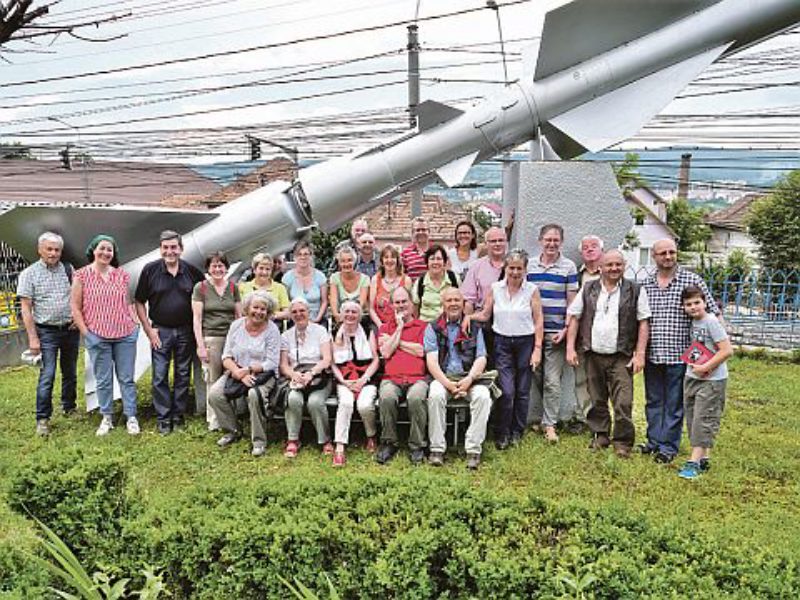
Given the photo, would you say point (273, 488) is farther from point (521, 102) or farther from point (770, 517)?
point (521, 102)

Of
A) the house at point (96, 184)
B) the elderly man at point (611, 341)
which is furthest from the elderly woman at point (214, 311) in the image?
the house at point (96, 184)

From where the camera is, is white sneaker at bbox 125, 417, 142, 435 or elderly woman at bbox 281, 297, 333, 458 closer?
elderly woman at bbox 281, 297, 333, 458

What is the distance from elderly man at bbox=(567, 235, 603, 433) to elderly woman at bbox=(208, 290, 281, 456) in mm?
2334

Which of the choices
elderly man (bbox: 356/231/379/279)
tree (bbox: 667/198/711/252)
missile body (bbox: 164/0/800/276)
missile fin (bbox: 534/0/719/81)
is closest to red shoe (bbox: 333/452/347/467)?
elderly man (bbox: 356/231/379/279)

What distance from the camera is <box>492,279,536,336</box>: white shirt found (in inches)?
171

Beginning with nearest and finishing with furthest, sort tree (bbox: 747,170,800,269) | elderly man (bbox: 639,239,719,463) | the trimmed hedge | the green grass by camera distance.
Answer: the trimmed hedge, the green grass, elderly man (bbox: 639,239,719,463), tree (bbox: 747,170,800,269)

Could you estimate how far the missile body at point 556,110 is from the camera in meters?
4.91

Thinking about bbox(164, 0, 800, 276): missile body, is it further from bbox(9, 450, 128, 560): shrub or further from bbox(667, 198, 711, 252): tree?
bbox(667, 198, 711, 252): tree

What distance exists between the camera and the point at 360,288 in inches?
186

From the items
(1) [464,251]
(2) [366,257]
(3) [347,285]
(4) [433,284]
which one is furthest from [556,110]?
(3) [347,285]

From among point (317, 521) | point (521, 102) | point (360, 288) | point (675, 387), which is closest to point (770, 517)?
point (675, 387)

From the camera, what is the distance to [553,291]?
4566 millimetres

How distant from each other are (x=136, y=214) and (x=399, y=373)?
9.29ft

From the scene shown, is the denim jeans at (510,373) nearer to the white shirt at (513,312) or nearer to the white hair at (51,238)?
the white shirt at (513,312)
